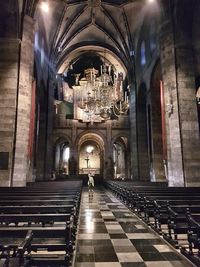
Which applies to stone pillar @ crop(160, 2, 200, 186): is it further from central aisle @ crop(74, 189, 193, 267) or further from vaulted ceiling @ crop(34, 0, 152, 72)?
vaulted ceiling @ crop(34, 0, 152, 72)

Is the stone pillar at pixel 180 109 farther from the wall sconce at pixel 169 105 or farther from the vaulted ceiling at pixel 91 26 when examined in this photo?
the vaulted ceiling at pixel 91 26

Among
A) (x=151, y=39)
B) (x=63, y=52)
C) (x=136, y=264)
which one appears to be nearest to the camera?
(x=136, y=264)

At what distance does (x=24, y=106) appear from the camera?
14.1 meters

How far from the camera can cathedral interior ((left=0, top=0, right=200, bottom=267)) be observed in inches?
192

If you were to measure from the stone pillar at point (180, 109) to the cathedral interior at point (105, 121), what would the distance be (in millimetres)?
59

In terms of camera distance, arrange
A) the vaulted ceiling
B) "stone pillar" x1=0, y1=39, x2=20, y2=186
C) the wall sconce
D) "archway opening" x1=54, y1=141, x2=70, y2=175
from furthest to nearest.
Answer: "archway opening" x1=54, y1=141, x2=70, y2=175, the vaulted ceiling, the wall sconce, "stone pillar" x1=0, y1=39, x2=20, y2=186

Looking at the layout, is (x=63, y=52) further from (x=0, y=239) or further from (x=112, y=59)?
(x=0, y=239)

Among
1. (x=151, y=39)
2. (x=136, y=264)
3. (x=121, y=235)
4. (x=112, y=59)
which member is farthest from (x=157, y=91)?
(x=136, y=264)

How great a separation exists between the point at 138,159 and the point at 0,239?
2212 centimetres

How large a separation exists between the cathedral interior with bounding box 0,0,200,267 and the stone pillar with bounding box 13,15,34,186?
0.06 meters

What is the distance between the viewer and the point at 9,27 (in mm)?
14672

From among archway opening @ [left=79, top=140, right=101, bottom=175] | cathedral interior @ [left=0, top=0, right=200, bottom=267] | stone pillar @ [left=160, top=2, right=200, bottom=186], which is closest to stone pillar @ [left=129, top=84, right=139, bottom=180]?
cathedral interior @ [left=0, top=0, right=200, bottom=267]

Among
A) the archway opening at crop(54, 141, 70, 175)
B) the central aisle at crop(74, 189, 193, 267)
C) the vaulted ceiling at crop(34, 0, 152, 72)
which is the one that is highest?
the vaulted ceiling at crop(34, 0, 152, 72)

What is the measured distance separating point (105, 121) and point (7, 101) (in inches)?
695
